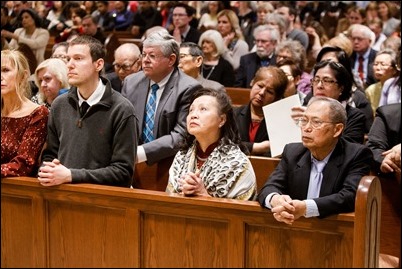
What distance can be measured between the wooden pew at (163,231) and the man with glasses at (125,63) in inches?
83.1

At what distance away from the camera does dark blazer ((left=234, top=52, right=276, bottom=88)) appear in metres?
6.52

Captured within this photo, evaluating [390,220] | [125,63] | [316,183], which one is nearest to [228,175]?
[316,183]

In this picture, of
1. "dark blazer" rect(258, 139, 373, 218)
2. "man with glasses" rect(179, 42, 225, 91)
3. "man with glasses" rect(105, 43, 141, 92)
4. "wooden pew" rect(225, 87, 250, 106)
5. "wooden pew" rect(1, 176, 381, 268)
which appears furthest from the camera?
"wooden pew" rect(225, 87, 250, 106)

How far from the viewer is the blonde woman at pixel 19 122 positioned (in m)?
3.16

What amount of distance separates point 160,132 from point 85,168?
0.91 m

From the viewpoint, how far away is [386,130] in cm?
373

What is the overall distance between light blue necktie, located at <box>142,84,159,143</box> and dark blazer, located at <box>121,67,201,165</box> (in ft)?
0.07

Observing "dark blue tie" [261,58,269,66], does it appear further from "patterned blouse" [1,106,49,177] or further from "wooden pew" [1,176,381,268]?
"wooden pew" [1,176,381,268]

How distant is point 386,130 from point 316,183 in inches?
38.1

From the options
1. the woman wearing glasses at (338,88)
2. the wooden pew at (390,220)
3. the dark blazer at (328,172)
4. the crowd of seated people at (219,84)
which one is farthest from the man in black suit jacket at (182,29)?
the dark blazer at (328,172)

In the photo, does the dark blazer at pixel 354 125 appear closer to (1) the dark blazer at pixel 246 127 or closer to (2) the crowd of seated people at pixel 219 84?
(2) the crowd of seated people at pixel 219 84

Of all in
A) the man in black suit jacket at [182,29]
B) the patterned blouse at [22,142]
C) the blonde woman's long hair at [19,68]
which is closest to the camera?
the patterned blouse at [22,142]

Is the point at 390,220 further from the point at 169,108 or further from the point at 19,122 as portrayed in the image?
the point at 19,122

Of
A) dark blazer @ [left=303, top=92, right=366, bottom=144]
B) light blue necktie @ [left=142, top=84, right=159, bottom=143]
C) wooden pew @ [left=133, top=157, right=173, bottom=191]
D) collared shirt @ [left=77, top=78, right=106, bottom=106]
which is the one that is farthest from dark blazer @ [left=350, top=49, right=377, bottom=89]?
collared shirt @ [left=77, top=78, right=106, bottom=106]
